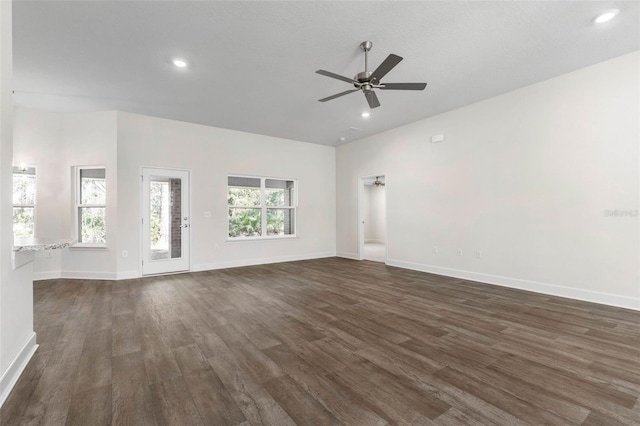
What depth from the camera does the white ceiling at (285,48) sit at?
2.65m

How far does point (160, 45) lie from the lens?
3.15 meters

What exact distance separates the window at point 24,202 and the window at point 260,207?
137 inches

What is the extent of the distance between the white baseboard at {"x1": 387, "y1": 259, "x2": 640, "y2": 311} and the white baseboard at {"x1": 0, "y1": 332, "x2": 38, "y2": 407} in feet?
18.9

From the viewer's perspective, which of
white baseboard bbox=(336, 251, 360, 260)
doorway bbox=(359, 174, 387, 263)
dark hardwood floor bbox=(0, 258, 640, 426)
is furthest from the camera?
doorway bbox=(359, 174, 387, 263)

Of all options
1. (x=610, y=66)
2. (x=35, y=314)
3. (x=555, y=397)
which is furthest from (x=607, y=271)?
(x=35, y=314)

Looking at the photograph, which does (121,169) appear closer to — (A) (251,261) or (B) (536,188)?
(A) (251,261)

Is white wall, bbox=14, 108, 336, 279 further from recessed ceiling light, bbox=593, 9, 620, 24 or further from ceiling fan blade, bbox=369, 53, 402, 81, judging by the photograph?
recessed ceiling light, bbox=593, 9, 620, 24

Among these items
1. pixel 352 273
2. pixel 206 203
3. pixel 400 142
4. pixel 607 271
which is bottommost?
pixel 352 273

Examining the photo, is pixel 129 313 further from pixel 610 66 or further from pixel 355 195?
pixel 610 66

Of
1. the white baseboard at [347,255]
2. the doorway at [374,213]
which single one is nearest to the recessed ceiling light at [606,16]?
the white baseboard at [347,255]

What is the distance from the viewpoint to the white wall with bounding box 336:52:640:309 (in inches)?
140

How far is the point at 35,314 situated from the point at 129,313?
110 centimetres

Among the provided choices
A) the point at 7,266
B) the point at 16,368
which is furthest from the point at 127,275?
the point at 7,266

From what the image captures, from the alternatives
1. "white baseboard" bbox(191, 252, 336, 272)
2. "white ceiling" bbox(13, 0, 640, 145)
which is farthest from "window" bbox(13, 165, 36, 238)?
"white baseboard" bbox(191, 252, 336, 272)
